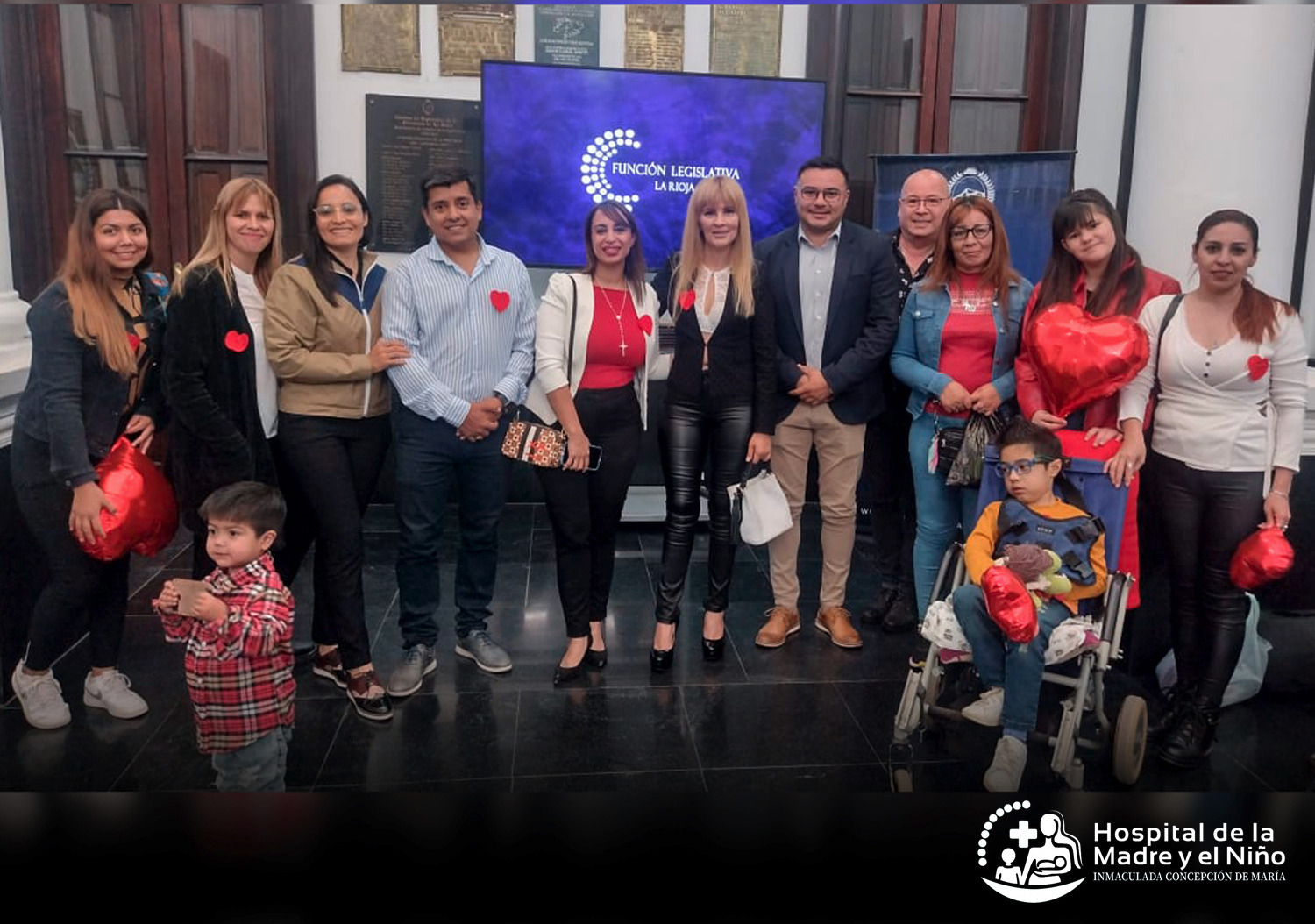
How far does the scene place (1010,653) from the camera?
8.48 ft

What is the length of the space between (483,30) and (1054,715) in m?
3.82

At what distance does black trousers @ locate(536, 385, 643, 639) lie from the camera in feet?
10.2

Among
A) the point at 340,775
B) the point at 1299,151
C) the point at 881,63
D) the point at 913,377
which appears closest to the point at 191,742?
the point at 340,775

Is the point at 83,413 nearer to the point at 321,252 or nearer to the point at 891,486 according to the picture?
the point at 321,252

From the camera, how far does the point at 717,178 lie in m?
3.03

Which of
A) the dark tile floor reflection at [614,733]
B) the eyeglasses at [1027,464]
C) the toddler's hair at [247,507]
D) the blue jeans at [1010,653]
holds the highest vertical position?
the eyeglasses at [1027,464]

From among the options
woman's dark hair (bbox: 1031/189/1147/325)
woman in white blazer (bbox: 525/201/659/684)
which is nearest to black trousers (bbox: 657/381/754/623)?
woman in white blazer (bbox: 525/201/659/684)

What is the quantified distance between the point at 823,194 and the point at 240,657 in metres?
2.12

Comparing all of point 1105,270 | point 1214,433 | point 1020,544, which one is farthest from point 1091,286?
point 1020,544

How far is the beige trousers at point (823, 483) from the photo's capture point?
3.51 metres

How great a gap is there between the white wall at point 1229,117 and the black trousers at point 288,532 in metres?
2.47

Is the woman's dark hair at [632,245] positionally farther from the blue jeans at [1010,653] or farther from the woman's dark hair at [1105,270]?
the blue jeans at [1010,653]

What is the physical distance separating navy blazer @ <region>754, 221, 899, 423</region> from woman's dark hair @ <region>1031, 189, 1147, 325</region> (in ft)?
2.35

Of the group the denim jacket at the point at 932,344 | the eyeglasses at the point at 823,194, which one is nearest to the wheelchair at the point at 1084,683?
the denim jacket at the point at 932,344
